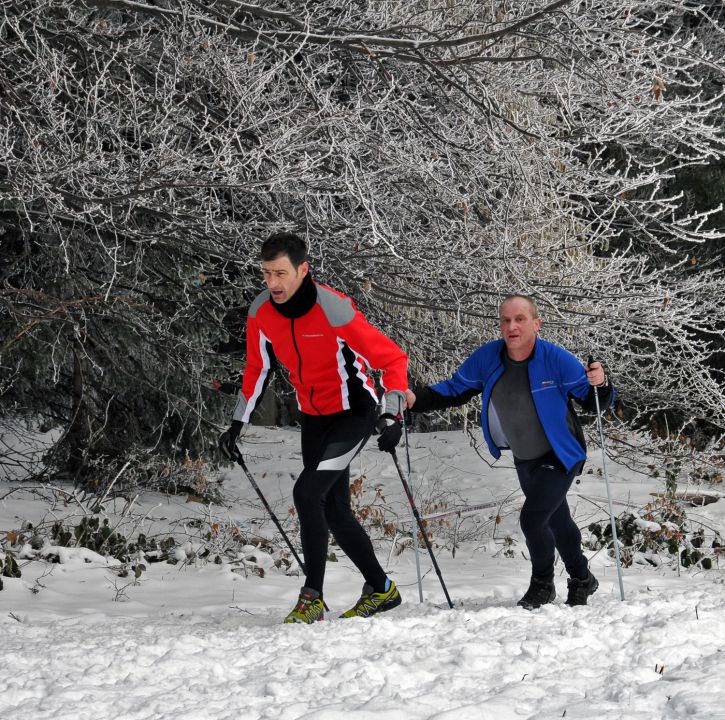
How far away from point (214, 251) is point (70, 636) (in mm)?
2790

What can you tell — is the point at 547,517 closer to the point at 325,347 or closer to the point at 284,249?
the point at 325,347

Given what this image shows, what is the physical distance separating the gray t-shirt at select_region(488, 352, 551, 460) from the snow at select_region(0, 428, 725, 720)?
0.85 metres

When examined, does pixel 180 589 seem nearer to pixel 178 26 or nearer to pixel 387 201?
pixel 387 201

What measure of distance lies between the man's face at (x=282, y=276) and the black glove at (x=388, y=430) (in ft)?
2.46

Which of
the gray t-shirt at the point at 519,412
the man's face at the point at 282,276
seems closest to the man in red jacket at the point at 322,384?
the man's face at the point at 282,276

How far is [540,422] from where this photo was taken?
16.3 feet

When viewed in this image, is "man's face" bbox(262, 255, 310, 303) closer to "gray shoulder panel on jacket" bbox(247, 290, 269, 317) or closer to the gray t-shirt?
"gray shoulder panel on jacket" bbox(247, 290, 269, 317)

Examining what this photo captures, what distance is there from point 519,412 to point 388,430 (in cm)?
71

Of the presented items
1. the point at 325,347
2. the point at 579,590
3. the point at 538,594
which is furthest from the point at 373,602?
the point at 325,347

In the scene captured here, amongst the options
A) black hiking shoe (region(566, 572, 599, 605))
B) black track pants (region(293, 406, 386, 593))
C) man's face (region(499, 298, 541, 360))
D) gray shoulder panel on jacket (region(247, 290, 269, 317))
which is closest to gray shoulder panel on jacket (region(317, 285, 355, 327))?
gray shoulder panel on jacket (region(247, 290, 269, 317))

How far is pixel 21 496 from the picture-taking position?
904cm

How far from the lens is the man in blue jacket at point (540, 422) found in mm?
4926

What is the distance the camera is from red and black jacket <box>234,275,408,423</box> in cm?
469

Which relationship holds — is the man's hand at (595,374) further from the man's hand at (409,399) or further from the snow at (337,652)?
the snow at (337,652)
